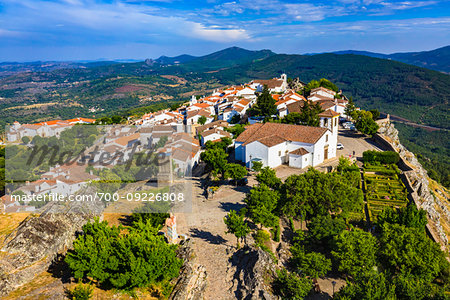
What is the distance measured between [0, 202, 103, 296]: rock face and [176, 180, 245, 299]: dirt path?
27.6ft

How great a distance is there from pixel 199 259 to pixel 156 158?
1768 centimetres

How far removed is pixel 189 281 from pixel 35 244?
9574 millimetres

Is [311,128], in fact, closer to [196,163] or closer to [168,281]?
[196,163]

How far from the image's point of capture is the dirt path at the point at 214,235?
1867 centimetres

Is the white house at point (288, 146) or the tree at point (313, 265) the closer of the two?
the tree at point (313, 265)

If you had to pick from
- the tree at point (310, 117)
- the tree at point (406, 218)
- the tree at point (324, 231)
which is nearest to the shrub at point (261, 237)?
the tree at point (324, 231)

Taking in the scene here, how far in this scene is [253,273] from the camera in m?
18.3

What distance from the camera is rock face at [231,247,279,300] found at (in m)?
17.3

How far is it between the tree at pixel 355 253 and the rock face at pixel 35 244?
1899 cm

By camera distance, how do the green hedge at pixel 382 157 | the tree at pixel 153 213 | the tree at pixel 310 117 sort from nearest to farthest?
the tree at pixel 153 213, the green hedge at pixel 382 157, the tree at pixel 310 117

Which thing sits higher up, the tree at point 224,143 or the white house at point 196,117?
the white house at point 196,117

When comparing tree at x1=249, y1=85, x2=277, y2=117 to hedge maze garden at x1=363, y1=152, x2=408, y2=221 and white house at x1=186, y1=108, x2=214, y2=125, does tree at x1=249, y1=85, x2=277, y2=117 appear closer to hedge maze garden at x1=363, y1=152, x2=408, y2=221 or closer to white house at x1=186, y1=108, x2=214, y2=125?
white house at x1=186, y1=108, x2=214, y2=125

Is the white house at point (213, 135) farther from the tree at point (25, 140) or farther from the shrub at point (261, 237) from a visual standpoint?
the tree at point (25, 140)

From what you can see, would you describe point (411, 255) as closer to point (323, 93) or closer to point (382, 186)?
point (382, 186)
